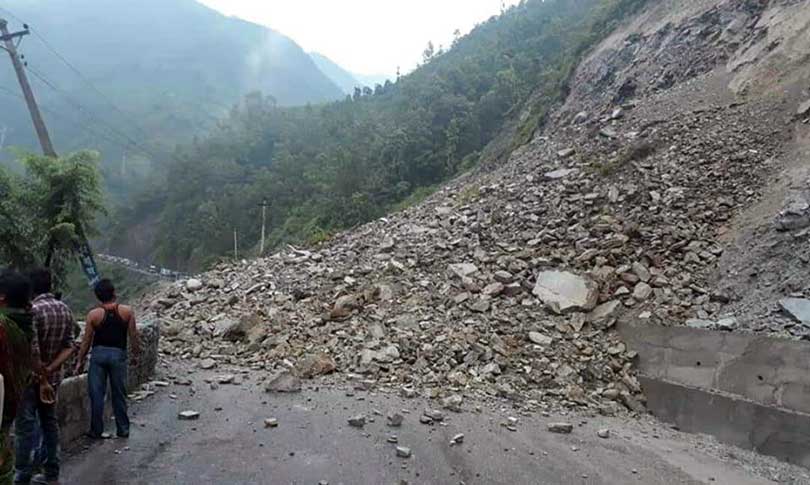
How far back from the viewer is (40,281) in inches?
158

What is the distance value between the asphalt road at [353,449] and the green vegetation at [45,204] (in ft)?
21.3

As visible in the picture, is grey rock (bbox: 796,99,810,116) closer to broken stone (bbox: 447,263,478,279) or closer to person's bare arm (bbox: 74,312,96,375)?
broken stone (bbox: 447,263,478,279)

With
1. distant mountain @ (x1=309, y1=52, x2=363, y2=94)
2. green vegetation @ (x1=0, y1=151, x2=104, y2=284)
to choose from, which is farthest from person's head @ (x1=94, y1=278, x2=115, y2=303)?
distant mountain @ (x1=309, y1=52, x2=363, y2=94)

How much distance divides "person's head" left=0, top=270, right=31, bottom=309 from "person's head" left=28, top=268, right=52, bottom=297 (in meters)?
0.75

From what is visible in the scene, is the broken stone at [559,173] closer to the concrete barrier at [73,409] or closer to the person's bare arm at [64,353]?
the concrete barrier at [73,409]

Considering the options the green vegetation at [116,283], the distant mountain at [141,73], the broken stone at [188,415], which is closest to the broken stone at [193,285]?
the broken stone at [188,415]

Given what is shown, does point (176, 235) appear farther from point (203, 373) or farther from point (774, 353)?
point (774, 353)

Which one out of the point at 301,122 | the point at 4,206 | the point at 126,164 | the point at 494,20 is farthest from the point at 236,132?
the point at 4,206

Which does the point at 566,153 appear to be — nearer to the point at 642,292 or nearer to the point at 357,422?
the point at 642,292

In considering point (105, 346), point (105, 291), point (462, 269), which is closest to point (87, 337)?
point (105, 346)

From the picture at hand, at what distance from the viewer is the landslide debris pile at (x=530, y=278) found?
7.30 m

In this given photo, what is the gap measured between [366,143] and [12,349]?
38.8 metres

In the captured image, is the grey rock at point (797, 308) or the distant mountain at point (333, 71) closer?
the grey rock at point (797, 308)

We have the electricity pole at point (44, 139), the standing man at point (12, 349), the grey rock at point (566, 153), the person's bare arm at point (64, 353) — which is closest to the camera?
the standing man at point (12, 349)
